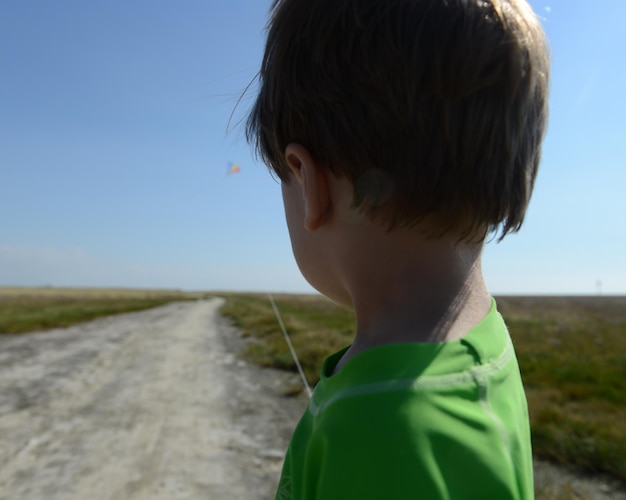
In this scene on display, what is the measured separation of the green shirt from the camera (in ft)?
1.92

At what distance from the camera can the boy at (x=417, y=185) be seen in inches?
25.9

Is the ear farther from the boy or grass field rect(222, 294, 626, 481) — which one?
grass field rect(222, 294, 626, 481)

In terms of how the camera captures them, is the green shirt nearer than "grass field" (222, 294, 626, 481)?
Yes

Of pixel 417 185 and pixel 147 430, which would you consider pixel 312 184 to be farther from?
pixel 147 430

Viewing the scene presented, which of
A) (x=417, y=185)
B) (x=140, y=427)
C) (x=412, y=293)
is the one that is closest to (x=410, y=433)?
(x=412, y=293)

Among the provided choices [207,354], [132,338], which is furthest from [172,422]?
[132,338]

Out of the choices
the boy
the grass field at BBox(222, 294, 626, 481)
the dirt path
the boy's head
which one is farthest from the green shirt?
the grass field at BBox(222, 294, 626, 481)

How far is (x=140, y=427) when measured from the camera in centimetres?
544

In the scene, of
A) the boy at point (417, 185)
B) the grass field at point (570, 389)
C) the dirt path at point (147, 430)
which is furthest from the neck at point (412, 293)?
the grass field at point (570, 389)

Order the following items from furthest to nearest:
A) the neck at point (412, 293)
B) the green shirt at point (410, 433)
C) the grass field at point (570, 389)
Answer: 1. the grass field at point (570, 389)
2. the neck at point (412, 293)
3. the green shirt at point (410, 433)

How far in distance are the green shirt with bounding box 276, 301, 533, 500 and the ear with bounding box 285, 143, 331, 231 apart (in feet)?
0.86

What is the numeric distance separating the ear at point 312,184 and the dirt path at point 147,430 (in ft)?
11.7

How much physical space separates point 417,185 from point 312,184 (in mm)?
163

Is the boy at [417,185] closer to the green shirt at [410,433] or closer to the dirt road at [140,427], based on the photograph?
the green shirt at [410,433]
